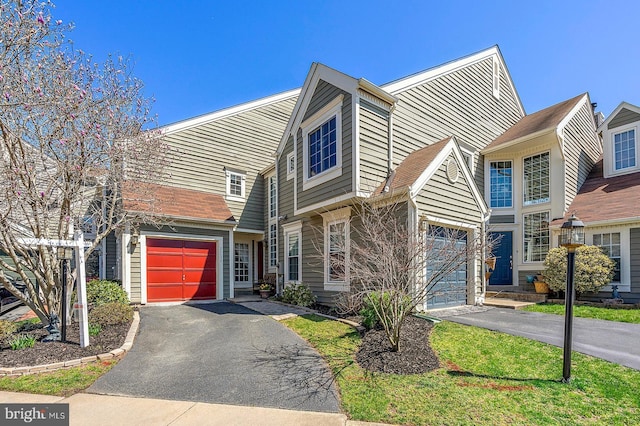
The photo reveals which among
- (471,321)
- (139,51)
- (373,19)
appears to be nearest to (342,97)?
(373,19)

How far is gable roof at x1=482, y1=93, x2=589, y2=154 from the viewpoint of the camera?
43.8 feet

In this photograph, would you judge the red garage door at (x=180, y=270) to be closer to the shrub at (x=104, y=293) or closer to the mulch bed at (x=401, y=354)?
the shrub at (x=104, y=293)

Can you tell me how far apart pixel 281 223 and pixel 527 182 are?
35.2ft

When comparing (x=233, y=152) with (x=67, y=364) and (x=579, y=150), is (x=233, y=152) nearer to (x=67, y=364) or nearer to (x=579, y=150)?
(x=67, y=364)

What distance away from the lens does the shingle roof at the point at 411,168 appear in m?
8.64

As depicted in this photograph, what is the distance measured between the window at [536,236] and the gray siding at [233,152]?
11698mm

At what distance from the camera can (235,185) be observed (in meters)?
15.5

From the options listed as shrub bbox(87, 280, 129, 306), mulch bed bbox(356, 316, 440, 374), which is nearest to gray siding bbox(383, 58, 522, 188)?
mulch bed bbox(356, 316, 440, 374)

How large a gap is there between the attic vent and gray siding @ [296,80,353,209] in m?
2.90

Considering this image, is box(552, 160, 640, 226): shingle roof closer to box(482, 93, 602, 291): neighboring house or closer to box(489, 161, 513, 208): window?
box(482, 93, 602, 291): neighboring house

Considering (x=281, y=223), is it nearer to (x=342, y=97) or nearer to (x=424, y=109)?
(x=342, y=97)

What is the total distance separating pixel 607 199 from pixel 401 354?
1214cm

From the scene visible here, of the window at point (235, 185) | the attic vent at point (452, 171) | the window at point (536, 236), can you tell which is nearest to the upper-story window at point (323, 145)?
the attic vent at point (452, 171)

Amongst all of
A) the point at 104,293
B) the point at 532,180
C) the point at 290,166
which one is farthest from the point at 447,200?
the point at 104,293
